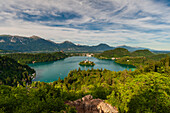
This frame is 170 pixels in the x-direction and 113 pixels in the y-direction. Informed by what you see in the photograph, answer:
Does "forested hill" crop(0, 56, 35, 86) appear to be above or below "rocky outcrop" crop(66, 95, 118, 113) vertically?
below

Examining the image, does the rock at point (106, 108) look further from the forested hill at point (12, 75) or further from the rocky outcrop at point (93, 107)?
the forested hill at point (12, 75)

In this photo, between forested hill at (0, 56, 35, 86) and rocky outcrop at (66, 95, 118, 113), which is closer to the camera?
rocky outcrop at (66, 95, 118, 113)

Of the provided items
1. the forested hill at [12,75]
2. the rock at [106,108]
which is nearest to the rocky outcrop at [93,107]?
the rock at [106,108]

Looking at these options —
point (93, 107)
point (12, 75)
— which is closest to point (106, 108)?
point (93, 107)

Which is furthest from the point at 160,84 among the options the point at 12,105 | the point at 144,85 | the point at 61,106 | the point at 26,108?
the point at 12,105

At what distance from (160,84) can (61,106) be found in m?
18.1

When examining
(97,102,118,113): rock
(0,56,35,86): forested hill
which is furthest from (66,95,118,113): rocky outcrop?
(0,56,35,86): forested hill

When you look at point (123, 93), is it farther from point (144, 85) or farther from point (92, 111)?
point (92, 111)

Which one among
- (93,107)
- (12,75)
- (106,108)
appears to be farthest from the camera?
(12,75)

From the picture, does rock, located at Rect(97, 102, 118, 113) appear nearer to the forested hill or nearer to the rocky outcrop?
the rocky outcrop

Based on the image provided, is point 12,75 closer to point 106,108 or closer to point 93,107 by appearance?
point 93,107

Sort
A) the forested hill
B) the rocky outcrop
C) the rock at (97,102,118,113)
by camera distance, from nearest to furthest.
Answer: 1. the rock at (97,102,118,113)
2. the rocky outcrop
3. the forested hill

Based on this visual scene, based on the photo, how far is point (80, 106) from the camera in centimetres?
1912

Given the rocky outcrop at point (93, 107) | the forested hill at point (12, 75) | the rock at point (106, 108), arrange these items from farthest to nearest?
the forested hill at point (12, 75)
the rocky outcrop at point (93, 107)
the rock at point (106, 108)
